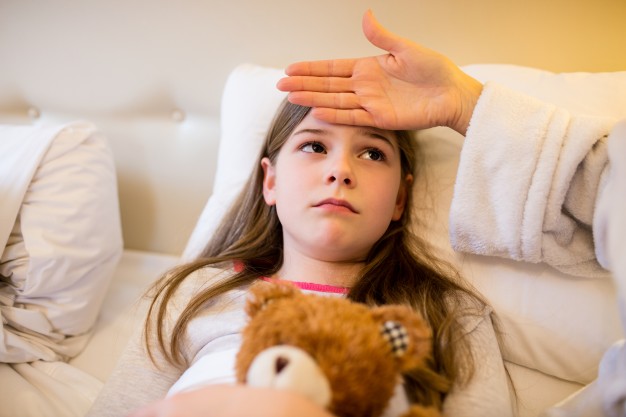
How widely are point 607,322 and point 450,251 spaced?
26 centimetres

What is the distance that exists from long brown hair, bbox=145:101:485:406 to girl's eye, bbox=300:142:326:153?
6cm

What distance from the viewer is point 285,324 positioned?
1.56ft

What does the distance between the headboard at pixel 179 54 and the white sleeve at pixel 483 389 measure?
2.10 feet

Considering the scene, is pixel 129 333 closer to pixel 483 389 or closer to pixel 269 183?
pixel 269 183

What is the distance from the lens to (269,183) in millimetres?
924

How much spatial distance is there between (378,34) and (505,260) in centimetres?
44

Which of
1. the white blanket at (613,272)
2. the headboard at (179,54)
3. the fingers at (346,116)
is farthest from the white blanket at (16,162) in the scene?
the white blanket at (613,272)

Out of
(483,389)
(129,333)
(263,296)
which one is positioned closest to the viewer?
(263,296)

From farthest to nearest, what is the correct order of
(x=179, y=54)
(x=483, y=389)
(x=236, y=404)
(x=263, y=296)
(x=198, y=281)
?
(x=179, y=54) → (x=198, y=281) → (x=483, y=389) → (x=263, y=296) → (x=236, y=404)

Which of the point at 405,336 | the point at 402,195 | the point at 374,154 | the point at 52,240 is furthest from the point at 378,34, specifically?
the point at 52,240

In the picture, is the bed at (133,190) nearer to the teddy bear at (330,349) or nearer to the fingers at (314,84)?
the fingers at (314,84)

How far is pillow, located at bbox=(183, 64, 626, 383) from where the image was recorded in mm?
729

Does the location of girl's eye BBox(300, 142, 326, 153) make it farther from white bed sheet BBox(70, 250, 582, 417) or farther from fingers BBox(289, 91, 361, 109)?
white bed sheet BBox(70, 250, 582, 417)

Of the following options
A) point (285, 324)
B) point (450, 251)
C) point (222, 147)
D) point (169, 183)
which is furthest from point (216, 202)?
point (285, 324)
